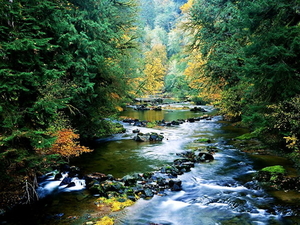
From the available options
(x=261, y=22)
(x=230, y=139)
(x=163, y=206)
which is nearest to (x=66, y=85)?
(x=163, y=206)

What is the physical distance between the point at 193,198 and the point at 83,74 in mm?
7315

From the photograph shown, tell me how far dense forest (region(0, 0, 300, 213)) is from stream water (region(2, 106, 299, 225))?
141 centimetres

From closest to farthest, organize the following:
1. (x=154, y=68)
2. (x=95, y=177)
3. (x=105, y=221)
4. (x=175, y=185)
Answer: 1. (x=105, y=221)
2. (x=175, y=185)
3. (x=95, y=177)
4. (x=154, y=68)

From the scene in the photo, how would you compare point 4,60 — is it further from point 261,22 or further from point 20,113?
point 261,22

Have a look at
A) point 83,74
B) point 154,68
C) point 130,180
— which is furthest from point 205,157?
point 154,68

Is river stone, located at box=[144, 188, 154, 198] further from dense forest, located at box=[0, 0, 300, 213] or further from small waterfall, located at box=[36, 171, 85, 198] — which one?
dense forest, located at box=[0, 0, 300, 213]

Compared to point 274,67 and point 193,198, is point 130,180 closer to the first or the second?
point 193,198

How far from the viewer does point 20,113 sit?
6047mm

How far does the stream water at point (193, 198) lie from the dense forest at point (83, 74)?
1.41m

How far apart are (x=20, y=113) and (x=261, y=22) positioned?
10.2 metres

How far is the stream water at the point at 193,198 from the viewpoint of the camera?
6199mm

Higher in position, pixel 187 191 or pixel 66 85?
pixel 66 85

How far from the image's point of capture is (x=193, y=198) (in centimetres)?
751

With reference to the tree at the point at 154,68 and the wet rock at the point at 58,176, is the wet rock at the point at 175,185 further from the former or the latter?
the tree at the point at 154,68
